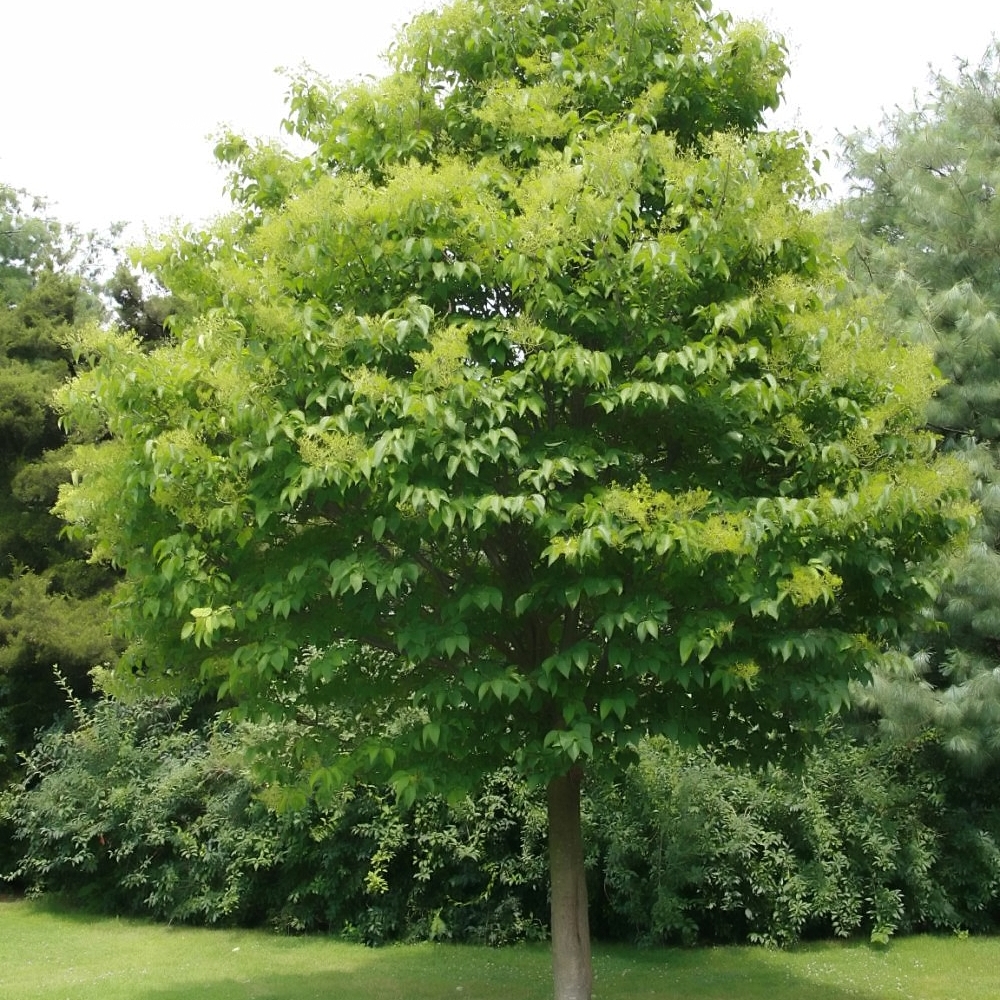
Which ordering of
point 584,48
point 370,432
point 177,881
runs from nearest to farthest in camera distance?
point 370,432, point 584,48, point 177,881

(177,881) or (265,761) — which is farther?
(177,881)

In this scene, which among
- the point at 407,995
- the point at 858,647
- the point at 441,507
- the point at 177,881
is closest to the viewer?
the point at 441,507

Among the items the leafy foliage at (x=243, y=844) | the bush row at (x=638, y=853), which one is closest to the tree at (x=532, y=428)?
the bush row at (x=638, y=853)

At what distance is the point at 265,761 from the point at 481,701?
1681 millimetres

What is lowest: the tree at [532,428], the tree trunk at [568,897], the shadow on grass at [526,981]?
the shadow on grass at [526,981]

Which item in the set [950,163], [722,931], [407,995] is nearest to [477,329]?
[407,995]

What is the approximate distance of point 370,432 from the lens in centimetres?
530

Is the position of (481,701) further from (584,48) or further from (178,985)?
(178,985)

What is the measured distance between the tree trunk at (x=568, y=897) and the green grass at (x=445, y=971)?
2086mm

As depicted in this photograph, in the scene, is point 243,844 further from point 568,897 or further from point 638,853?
point 568,897

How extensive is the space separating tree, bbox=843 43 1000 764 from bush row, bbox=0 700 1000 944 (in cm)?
97

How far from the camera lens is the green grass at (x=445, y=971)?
886 centimetres

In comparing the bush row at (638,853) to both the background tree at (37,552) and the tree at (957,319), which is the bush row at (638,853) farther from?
the background tree at (37,552)

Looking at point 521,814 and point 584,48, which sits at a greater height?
point 584,48
